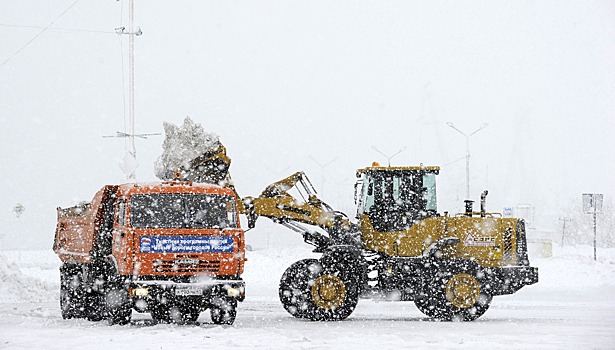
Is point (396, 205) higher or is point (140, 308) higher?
point (396, 205)

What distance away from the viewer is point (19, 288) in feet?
82.8

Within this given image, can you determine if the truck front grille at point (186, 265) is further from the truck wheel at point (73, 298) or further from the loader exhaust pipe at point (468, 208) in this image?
the loader exhaust pipe at point (468, 208)

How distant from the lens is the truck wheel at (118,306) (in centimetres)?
1664

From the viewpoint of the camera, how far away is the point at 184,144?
70.1 feet

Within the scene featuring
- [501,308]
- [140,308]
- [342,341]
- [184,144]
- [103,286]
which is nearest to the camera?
[342,341]

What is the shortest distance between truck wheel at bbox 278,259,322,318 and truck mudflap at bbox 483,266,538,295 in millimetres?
3555

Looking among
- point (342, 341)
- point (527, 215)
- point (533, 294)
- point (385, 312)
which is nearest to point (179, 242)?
point (342, 341)

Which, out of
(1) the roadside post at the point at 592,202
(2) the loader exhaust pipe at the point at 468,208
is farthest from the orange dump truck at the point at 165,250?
(1) the roadside post at the point at 592,202

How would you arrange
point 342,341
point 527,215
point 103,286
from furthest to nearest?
point 527,215 < point 103,286 < point 342,341

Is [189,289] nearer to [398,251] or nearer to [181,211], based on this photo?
[181,211]

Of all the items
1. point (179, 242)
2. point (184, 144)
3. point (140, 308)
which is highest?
point (184, 144)

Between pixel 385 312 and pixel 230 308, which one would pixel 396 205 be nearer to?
pixel 385 312

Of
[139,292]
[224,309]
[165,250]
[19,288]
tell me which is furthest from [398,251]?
[19,288]

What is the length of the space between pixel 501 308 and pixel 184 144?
849 centimetres
